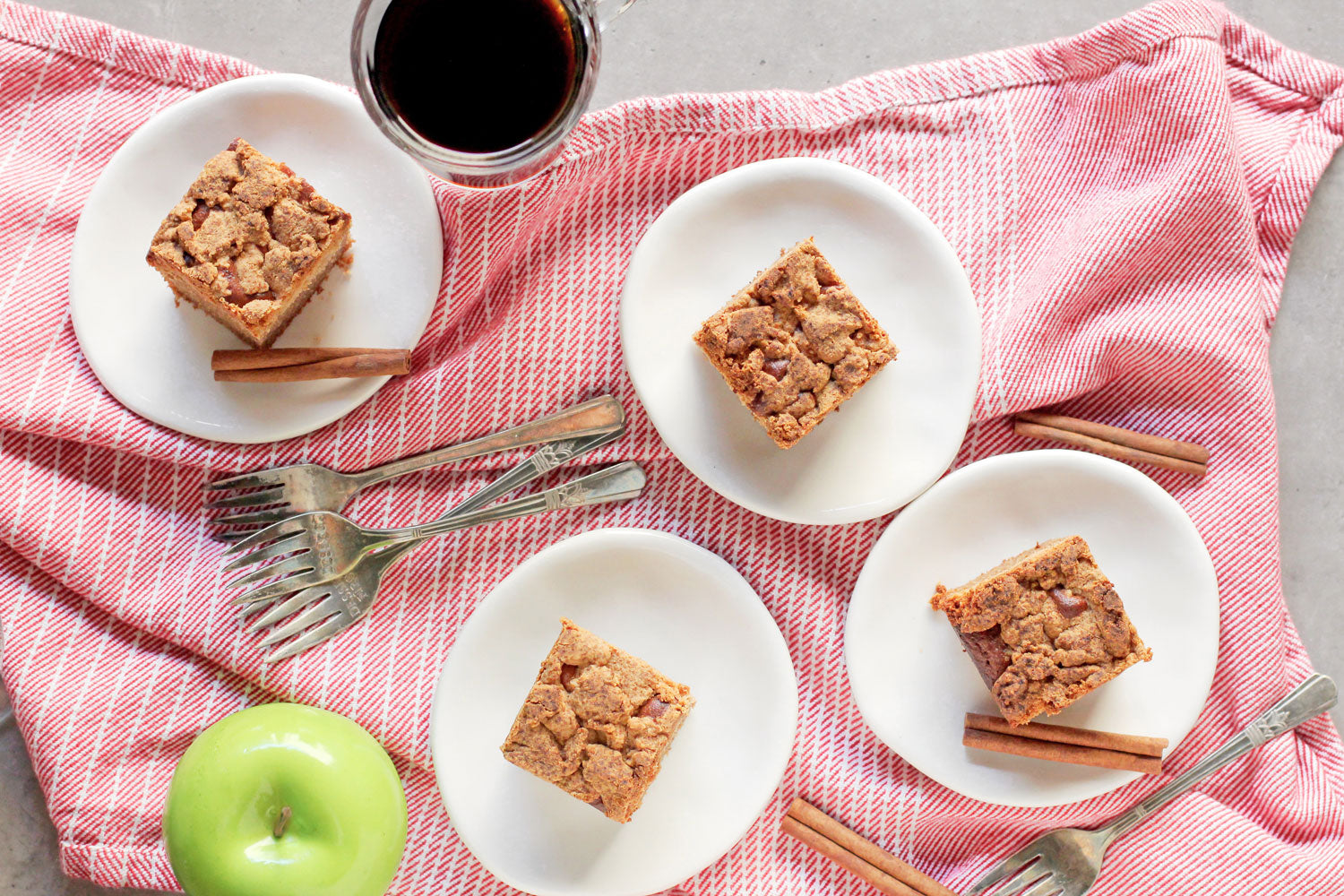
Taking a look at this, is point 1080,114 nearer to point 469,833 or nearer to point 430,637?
point 430,637

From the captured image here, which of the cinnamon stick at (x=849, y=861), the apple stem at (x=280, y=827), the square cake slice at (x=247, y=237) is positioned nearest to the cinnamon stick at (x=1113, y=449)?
the cinnamon stick at (x=849, y=861)

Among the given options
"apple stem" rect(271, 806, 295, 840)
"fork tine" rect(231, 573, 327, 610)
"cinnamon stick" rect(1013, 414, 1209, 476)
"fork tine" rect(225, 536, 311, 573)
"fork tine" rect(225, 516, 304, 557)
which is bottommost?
"apple stem" rect(271, 806, 295, 840)

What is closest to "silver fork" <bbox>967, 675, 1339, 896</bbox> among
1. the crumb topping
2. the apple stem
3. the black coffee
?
the apple stem

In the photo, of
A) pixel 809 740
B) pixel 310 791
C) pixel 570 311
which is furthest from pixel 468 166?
pixel 809 740

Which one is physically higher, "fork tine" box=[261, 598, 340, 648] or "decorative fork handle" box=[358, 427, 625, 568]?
"decorative fork handle" box=[358, 427, 625, 568]

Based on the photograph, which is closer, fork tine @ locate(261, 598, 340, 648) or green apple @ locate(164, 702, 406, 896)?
green apple @ locate(164, 702, 406, 896)

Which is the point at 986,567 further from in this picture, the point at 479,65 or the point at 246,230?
the point at 246,230

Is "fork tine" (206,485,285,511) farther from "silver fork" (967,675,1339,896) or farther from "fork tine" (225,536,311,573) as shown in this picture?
"silver fork" (967,675,1339,896)
